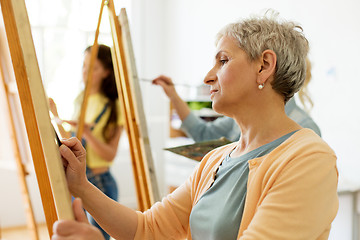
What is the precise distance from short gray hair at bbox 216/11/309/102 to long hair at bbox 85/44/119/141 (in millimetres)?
1285

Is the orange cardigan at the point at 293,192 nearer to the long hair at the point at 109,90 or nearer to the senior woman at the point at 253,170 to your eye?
the senior woman at the point at 253,170

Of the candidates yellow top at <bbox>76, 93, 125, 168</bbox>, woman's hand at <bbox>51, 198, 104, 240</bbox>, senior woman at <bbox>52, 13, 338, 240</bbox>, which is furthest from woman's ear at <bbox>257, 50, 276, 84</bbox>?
yellow top at <bbox>76, 93, 125, 168</bbox>

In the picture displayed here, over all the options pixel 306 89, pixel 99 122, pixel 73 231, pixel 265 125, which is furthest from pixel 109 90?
pixel 73 231

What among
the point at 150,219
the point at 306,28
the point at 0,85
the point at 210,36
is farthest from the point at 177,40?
the point at 150,219

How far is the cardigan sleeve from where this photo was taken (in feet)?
2.73

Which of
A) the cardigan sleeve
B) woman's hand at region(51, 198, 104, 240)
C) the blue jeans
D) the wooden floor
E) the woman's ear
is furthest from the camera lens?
the wooden floor

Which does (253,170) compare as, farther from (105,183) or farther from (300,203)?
(105,183)

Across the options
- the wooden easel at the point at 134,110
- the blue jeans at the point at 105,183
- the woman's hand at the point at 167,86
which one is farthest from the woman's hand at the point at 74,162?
the blue jeans at the point at 105,183

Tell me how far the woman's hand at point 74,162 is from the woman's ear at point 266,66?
18.0 inches

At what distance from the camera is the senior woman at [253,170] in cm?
84

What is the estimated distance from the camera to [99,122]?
2209 mm

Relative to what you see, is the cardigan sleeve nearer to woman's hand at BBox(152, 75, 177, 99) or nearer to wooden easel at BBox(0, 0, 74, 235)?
wooden easel at BBox(0, 0, 74, 235)

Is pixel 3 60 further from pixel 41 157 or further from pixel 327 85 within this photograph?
pixel 327 85

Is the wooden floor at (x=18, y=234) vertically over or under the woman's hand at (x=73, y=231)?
under
